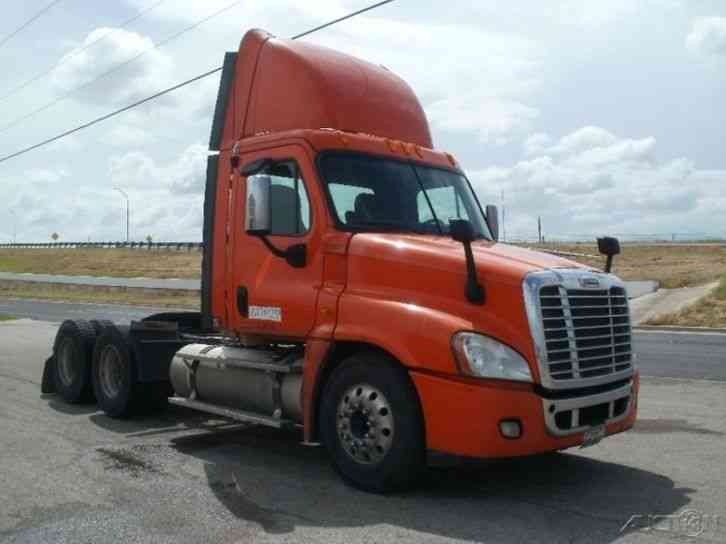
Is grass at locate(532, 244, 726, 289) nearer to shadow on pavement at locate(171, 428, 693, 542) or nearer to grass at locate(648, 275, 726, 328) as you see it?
grass at locate(648, 275, 726, 328)

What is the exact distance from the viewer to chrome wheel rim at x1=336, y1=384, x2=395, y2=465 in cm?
559

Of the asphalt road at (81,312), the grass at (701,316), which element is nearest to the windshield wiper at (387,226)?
the grass at (701,316)

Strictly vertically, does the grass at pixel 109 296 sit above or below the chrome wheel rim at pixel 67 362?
below

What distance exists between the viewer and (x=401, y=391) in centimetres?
546

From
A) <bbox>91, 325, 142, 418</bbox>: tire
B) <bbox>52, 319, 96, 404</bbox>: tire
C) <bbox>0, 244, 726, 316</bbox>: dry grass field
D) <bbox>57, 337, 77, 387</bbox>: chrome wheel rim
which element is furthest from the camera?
<bbox>0, 244, 726, 316</bbox>: dry grass field

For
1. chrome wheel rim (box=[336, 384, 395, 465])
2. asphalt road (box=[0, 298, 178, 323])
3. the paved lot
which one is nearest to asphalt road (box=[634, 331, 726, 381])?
the paved lot

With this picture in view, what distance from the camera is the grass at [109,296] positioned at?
35188 millimetres

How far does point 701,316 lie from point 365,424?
19.0 meters

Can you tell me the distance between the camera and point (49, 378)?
33.2ft

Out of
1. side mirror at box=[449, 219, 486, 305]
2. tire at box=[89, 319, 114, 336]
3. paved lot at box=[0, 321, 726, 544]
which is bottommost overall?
paved lot at box=[0, 321, 726, 544]

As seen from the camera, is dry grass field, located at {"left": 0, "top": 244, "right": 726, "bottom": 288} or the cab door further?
dry grass field, located at {"left": 0, "top": 244, "right": 726, "bottom": 288}

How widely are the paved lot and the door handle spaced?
1.25 m

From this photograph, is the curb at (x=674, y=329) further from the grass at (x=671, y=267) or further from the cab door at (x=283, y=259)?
the cab door at (x=283, y=259)

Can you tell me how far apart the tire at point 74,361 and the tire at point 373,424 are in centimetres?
441
